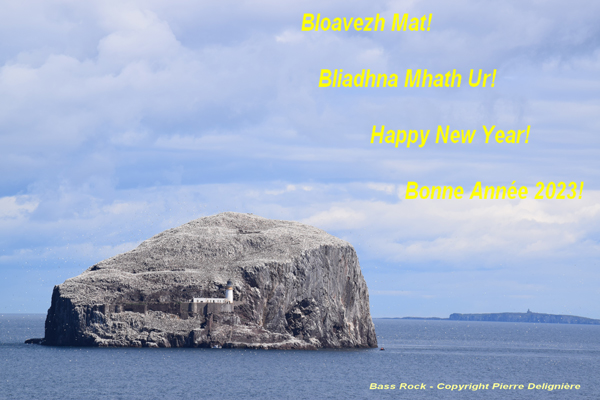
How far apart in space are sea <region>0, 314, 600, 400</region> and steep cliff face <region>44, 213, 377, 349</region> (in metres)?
4.83

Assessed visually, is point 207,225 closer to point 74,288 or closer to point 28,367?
point 74,288

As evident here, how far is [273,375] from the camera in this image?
105 meters

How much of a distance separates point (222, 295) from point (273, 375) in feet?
136

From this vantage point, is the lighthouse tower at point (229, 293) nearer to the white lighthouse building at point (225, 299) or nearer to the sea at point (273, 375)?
the white lighthouse building at point (225, 299)

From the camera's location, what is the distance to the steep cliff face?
452ft

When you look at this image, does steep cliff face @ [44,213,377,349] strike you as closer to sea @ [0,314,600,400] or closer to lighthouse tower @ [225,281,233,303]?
lighthouse tower @ [225,281,233,303]

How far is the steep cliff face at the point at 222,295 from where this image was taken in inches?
5428

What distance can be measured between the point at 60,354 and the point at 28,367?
1511 cm

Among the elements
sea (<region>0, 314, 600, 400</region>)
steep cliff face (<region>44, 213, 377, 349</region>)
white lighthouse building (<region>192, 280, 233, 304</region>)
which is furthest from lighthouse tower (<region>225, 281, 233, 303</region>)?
sea (<region>0, 314, 600, 400</region>)

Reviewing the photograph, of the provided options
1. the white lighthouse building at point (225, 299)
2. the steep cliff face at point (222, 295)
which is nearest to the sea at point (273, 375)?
the steep cliff face at point (222, 295)

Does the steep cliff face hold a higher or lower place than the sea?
higher

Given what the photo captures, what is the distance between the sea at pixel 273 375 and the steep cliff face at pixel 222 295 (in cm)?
483

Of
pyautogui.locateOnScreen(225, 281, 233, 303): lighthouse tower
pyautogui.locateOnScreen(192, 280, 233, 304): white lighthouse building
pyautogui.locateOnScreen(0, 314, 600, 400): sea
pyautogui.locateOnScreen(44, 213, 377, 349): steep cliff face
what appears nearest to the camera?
pyautogui.locateOnScreen(0, 314, 600, 400): sea

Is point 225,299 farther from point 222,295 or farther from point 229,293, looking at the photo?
point 222,295
